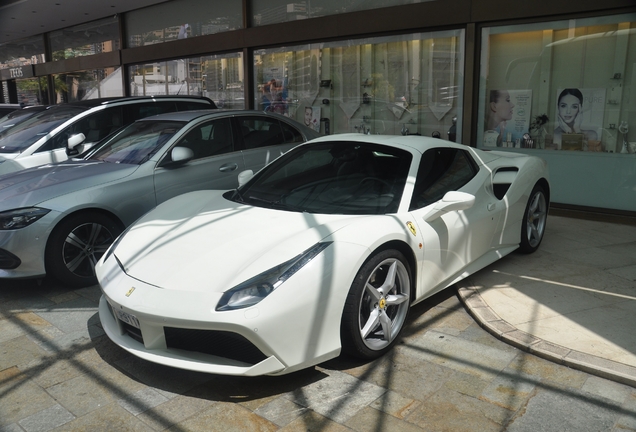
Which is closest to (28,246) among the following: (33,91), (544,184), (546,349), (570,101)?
(546,349)

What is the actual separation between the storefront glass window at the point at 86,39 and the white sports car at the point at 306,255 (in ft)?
40.2

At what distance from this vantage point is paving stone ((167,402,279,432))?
2.97 m

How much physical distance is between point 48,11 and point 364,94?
31.4 feet

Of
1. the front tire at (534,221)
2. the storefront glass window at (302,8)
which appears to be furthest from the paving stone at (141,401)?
the storefront glass window at (302,8)

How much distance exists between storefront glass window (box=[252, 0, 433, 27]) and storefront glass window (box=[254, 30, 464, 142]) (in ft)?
1.74

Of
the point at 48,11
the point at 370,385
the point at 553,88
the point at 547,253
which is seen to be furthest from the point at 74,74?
the point at 370,385

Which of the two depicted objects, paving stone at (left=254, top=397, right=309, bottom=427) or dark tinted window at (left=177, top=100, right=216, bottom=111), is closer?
paving stone at (left=254, top=397, right=309, bottom=427)

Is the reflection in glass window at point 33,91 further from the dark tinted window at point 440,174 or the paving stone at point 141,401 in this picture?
the paving stone at point 141,401

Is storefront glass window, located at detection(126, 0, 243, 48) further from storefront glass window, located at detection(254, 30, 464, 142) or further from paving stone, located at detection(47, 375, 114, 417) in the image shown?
paving stone, located at detection(47, 375, 114, 417)

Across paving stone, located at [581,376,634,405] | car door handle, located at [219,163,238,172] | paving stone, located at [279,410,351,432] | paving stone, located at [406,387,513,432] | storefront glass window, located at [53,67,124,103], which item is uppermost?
storefront glass window, located at [53,67,124,103]

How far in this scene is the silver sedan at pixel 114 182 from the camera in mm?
4855

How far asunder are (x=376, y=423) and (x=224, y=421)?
80cm

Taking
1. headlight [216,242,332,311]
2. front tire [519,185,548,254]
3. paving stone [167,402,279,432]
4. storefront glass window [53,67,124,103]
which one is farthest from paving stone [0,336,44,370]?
storefront glass window [53,67,124,103]

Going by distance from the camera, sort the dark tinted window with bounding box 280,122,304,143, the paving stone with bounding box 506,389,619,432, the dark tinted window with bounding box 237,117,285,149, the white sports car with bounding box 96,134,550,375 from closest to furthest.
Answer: the paving stone with bounding box 506,389,619,432, the white sports car with bounding box 96,134,550,375, the dark tinted window with bounding box 237,117,285,149, the dark tinted window with bounding box 280,122,304,143
